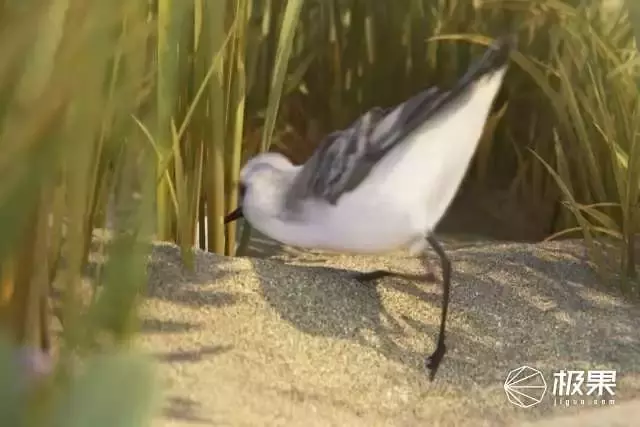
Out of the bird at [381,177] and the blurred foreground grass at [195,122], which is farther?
the bird at [381,177]

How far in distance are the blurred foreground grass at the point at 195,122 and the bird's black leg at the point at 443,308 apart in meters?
0.05

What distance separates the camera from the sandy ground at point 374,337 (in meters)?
0.47

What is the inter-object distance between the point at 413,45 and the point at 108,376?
32 centimetres

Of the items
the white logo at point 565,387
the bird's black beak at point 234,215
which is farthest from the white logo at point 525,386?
the bird's black beak at point 234,215

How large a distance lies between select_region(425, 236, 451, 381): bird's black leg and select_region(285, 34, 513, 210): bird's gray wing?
7 cm

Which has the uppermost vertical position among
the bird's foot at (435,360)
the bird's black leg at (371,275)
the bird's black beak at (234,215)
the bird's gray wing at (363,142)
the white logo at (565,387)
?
the bird's gray wing at (363,142)

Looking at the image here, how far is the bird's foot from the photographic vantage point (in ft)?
1.72

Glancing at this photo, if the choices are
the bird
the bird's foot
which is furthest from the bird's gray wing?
the bird's foot

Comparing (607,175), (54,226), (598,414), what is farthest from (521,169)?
(54,226)

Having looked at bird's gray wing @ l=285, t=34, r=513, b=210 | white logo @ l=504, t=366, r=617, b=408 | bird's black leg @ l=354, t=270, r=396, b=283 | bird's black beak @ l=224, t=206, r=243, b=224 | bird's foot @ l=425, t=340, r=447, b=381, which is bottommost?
white logo @ l=504, t=366, r=617, b=408

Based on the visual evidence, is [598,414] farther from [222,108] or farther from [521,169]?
[222,108]

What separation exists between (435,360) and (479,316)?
0.05m

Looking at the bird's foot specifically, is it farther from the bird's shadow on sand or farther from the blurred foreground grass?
the blurred foreground grass

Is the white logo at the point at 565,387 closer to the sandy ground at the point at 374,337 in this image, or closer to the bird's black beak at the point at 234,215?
the sandy ground at the point at 374,337
